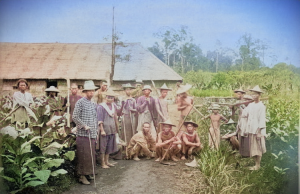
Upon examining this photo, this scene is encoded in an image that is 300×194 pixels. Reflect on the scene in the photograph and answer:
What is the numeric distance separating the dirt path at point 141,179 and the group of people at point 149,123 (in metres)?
0.12

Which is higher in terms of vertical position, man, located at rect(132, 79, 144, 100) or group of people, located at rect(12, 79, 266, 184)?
man, located at rect(132, 79, 144, 100)

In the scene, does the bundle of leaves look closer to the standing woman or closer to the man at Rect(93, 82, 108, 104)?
the standing woman

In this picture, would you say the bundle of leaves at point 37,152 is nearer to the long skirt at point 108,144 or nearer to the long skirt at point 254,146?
the long skirt at point 108,144

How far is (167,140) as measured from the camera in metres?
3.80

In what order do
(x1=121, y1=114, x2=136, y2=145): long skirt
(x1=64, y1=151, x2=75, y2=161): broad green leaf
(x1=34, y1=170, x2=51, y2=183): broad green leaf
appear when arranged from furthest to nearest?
(x1=121, y1=114, x2=136, y2=145): long skirt, (x1=64, y1=151, x2=75, y2=161): broad green leaf, (x1=34, y1=170, x2=51, y2=183): broad green leaf

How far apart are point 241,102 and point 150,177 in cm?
164

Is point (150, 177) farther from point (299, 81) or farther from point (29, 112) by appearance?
point (299, 81)

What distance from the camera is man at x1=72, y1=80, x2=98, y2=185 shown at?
349 cm

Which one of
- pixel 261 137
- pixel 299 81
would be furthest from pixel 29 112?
pixel 299 81

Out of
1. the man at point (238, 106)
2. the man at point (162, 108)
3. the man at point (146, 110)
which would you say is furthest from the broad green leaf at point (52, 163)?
the man at point (238, 106)

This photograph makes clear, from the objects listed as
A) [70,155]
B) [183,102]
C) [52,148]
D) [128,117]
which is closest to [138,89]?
[128,117]

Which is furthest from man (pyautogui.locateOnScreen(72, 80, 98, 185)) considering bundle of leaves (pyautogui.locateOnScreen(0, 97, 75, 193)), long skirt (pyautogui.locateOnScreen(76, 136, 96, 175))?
bundle of leaves (pyautogui.locateOnScreen(0, 97, 75, 193))

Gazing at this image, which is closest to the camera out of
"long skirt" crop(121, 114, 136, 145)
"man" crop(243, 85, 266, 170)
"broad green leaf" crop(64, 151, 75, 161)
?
"broad green leaf" crop(64, 151, 75, 161)

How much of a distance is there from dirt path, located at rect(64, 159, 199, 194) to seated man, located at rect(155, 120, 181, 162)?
15 cm
